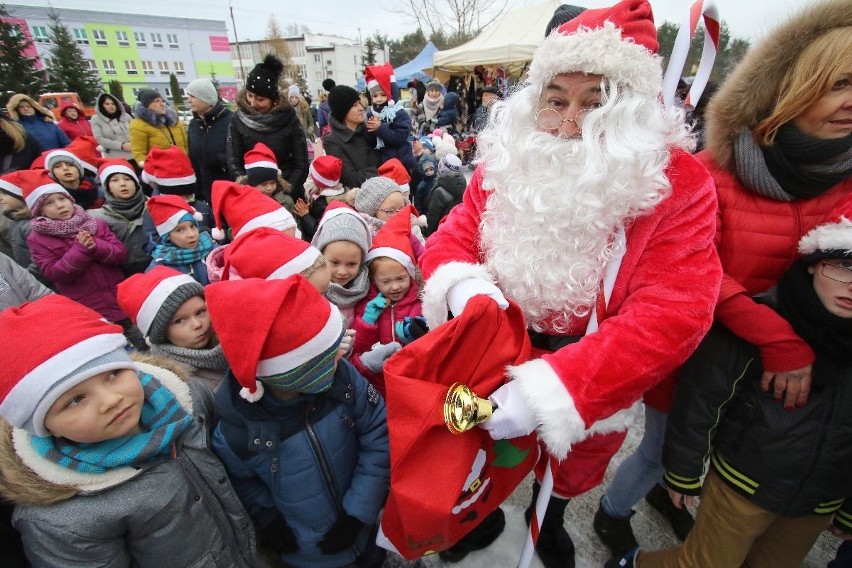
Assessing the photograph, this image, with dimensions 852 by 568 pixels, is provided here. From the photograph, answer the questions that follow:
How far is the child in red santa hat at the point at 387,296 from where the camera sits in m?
2.10

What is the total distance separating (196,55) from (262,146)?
51.9 m

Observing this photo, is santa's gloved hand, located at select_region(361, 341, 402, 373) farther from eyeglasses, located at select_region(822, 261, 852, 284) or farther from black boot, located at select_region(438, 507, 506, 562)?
eyeglasses, located at select_region(822, 261, 852, 284)

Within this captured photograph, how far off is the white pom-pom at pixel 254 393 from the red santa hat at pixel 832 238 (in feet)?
5.72

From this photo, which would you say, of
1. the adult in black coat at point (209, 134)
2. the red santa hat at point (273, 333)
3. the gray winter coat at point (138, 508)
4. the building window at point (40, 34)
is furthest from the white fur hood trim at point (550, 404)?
the building window at point (40, 34)

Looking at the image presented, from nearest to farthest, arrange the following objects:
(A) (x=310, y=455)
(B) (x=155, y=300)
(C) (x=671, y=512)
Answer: (A) (x=310, y=455), (B) (x=155, y=300), (C) (x=671, y=512)

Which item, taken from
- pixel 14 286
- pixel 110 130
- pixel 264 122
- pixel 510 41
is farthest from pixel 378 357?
pixel 510 41

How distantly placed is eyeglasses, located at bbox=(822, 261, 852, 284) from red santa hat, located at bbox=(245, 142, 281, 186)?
341 centimetres

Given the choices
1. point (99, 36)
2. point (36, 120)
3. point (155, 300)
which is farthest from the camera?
point (99, 36)

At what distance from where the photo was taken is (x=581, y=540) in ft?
6.58

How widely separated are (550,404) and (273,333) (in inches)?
32.9

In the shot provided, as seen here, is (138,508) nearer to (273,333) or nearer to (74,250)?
(273,333)

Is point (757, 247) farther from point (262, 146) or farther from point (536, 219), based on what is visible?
point (262, 146)

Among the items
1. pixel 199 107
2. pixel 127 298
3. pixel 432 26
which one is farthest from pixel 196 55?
pixel 127 298

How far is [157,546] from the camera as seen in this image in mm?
1262
